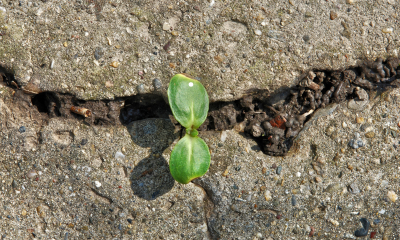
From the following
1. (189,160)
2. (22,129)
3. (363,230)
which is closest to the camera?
(189,160)

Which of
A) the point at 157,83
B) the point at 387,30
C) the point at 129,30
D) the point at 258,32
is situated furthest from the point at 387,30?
the point at 129,30

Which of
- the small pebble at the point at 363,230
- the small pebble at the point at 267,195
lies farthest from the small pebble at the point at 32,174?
the small pebble at the point at 363,230

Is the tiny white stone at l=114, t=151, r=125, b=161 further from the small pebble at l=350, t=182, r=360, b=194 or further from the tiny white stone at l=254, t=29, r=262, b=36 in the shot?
the small pebble at l=350, t=182, r=360, b=194

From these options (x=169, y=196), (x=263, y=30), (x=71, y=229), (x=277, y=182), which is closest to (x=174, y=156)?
(x=169, y=196)

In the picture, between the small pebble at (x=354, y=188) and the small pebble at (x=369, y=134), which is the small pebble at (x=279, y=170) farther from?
the small pebble at (x=369, y=134)

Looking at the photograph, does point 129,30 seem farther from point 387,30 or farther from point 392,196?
point 392,196
